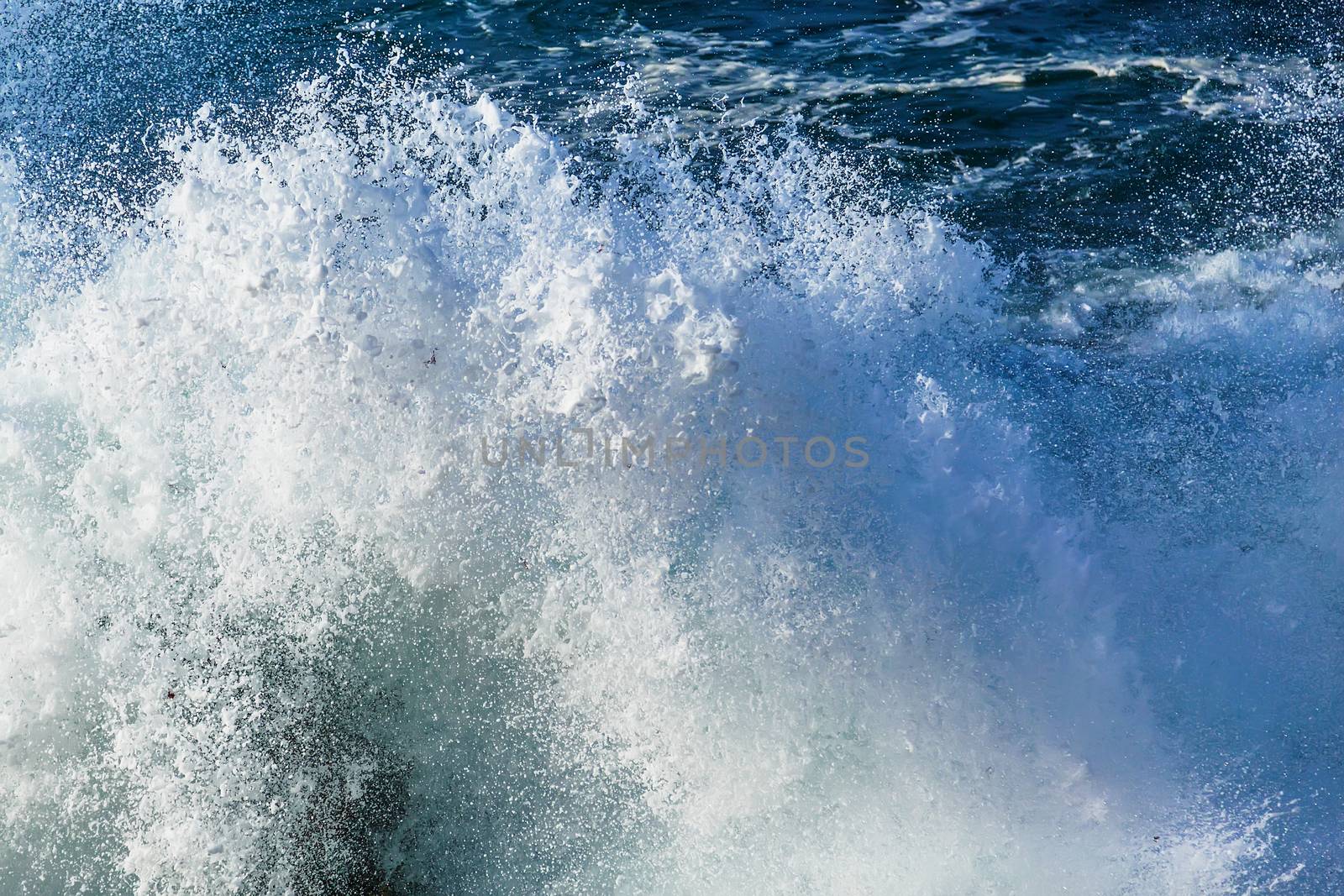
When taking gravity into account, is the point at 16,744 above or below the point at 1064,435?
below

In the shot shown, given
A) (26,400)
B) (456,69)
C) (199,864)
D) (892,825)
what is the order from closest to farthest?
(892,825), (199,864), (26,400), (456,69)

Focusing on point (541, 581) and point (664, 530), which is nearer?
point (664, 530)

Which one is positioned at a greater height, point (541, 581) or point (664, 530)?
point (664, 530)

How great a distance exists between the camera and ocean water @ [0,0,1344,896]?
13.0ft

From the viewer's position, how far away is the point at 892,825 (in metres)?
3.93

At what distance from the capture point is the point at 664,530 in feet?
13.6

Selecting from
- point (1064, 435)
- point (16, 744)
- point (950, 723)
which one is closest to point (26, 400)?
point (16, 744)

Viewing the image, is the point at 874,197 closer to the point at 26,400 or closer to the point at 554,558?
the point at 554,558

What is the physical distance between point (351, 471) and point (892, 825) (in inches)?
120

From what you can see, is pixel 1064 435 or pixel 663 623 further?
pixel 1064 435

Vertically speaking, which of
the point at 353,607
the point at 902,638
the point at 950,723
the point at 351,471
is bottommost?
the point at 950,723

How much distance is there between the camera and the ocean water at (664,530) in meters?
3.97

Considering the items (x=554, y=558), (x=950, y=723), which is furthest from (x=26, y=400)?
(x=950, y=723)

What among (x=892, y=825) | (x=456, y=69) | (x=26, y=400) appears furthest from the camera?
(x=456, y=69)
